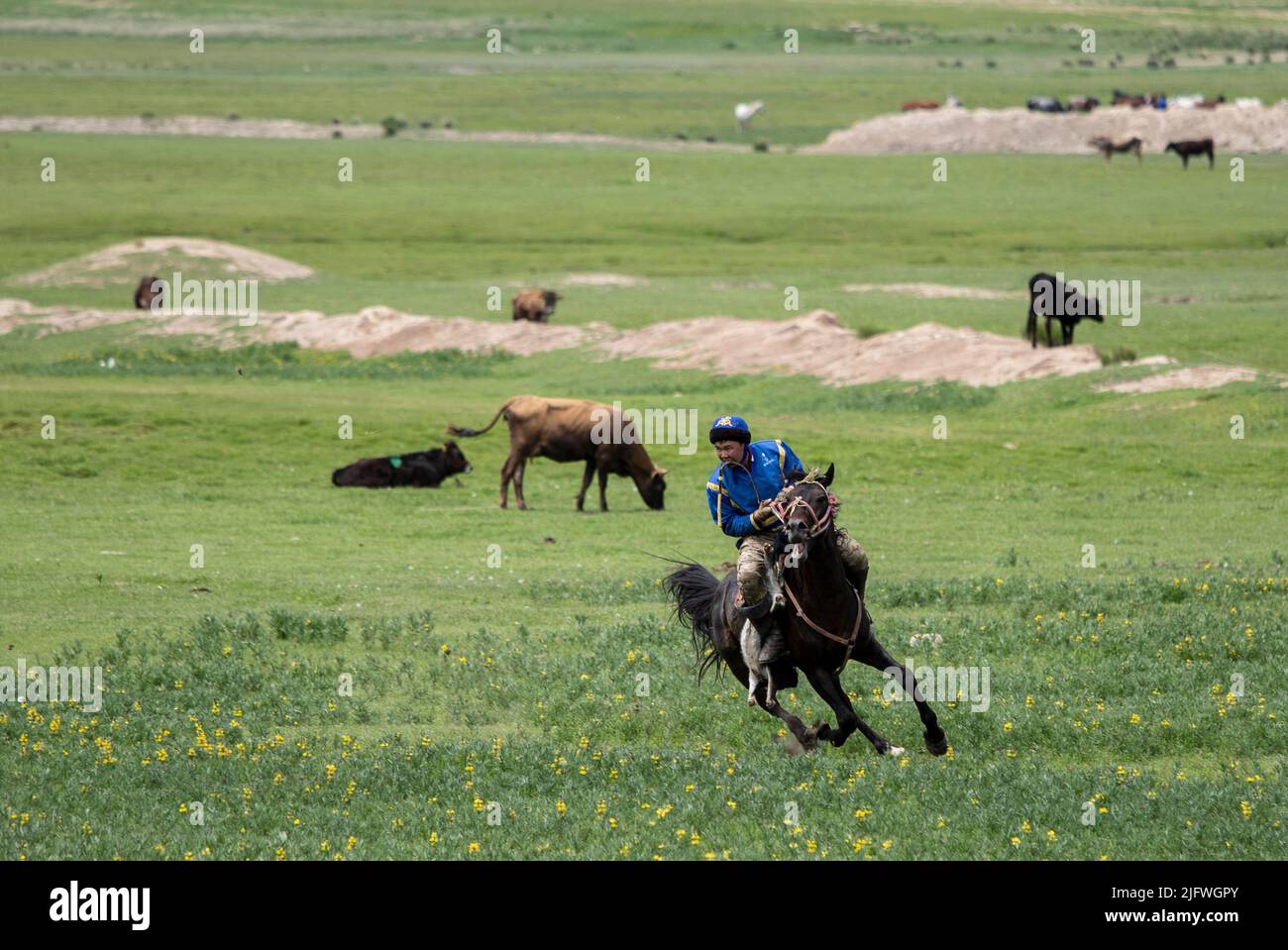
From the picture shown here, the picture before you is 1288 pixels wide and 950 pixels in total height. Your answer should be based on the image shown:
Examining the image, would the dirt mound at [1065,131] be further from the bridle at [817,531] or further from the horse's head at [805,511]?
the horse's head at [805,511]

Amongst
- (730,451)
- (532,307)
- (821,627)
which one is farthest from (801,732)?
(532,307)

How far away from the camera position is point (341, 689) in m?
17.4

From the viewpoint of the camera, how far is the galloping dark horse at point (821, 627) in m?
13.4

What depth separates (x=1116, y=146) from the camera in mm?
102000

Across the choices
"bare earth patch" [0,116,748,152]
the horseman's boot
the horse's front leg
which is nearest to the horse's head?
the horseman's boot

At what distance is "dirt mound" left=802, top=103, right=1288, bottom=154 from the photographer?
347ft

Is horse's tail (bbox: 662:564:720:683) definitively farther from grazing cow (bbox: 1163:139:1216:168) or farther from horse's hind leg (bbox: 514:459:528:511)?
grazing cow (bbox: 1163:139:1216:168)

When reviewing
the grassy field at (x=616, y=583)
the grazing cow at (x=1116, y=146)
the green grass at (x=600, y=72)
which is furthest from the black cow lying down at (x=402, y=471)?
the green grass at (x=600, y=72)

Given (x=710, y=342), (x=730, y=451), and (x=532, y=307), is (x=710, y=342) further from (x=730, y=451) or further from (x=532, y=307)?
(x=730, y=451)

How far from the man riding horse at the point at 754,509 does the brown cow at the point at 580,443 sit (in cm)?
1595

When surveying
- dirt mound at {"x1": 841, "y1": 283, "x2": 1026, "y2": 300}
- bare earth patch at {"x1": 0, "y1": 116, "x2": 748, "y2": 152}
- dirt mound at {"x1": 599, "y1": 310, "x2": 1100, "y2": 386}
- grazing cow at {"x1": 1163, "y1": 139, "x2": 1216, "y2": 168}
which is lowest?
dirt mound at {"x1": 599, "y1": 310, "x2": 1100, "y2": 386}

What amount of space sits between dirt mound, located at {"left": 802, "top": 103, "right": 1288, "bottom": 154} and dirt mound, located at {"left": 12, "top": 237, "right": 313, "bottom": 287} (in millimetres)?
52867

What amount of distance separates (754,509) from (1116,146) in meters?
93.3
